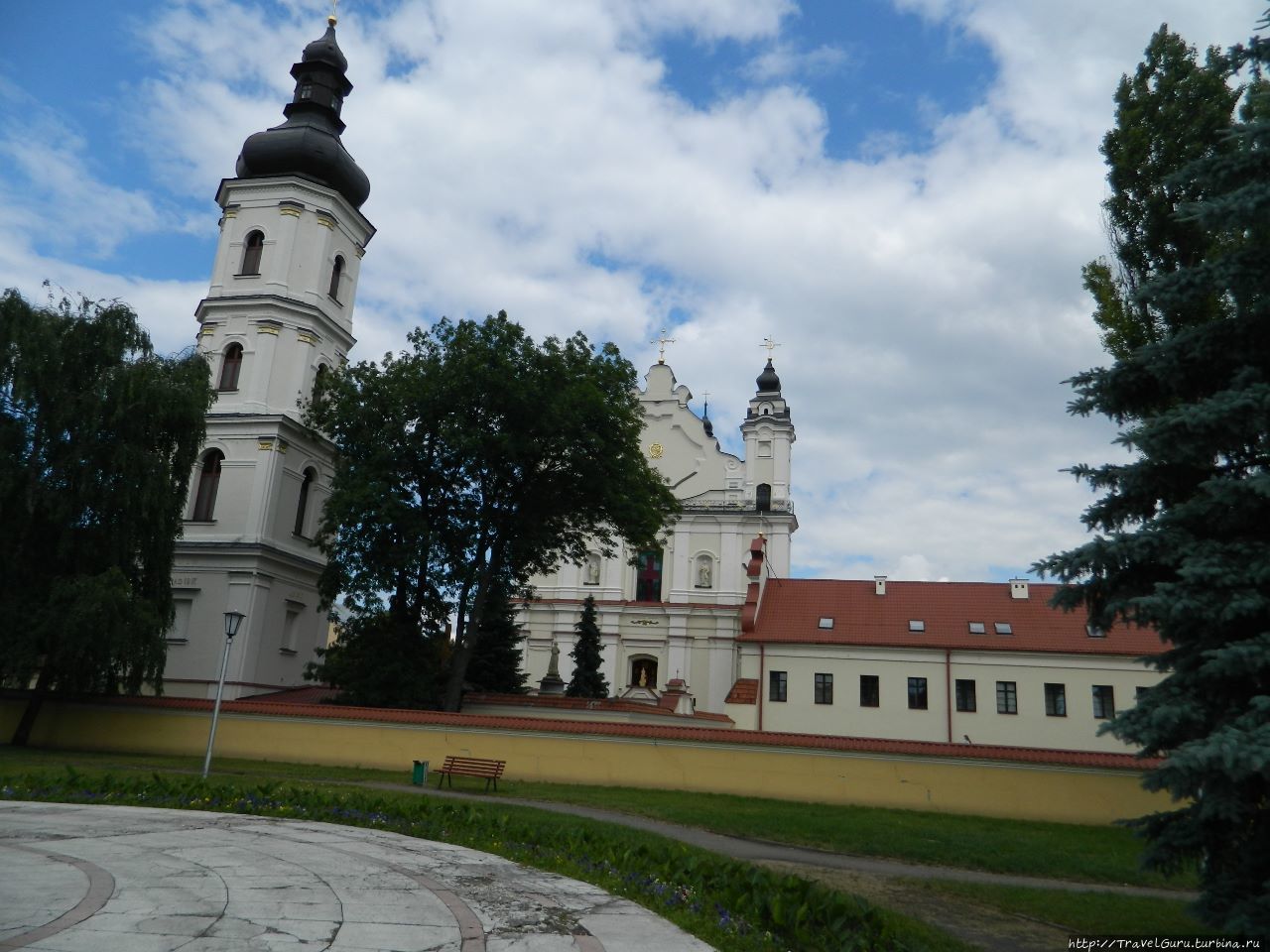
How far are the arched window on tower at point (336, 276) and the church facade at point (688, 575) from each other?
59.8ft

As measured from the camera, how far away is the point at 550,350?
27703 mm

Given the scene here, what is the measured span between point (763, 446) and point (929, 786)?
3370 cm

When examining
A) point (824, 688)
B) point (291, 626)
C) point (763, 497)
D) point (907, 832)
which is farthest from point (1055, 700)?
point (291, 626)

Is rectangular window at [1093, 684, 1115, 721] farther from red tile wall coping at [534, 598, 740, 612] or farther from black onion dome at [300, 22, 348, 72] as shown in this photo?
black onion dome at [300, 22, 348, 72]

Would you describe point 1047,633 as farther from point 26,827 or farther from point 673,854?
point 26,827

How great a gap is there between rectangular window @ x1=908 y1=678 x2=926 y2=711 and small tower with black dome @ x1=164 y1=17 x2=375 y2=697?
21588 millimetres

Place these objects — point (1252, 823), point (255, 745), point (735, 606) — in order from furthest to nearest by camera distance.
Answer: point (735, 606) → point (255, 745) → point (1252, 823)

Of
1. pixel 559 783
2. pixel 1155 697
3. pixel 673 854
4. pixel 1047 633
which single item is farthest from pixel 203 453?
pixel 1047 633

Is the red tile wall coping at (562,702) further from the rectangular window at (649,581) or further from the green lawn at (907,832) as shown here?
the rectangular window at (649,581)

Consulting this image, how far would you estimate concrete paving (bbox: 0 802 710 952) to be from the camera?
598cm

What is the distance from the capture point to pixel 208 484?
2980 cm

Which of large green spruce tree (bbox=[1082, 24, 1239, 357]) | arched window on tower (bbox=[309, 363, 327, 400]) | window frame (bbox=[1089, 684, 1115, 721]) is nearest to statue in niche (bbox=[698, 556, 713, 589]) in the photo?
window frame (bbox=[1089, 684, 1115, 721])

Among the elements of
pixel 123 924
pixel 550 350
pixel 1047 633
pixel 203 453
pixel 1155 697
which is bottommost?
pixel 123 924

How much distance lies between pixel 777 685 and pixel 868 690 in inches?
137
